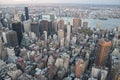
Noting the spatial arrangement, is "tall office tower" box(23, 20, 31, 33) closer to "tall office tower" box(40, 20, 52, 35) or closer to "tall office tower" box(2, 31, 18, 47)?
"tall office tower" box(40, 20, 52, 35)

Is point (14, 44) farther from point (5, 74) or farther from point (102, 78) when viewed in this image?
point (102, 78)

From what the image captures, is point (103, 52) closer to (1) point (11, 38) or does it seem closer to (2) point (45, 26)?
(1) point (11, 38)

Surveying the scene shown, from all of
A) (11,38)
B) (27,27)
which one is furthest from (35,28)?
(11,38)

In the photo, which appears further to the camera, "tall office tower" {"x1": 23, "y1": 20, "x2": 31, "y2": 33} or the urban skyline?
"tall office tower" {"x1": 23, "y1": 20, "x2": 31, "y2": 33}

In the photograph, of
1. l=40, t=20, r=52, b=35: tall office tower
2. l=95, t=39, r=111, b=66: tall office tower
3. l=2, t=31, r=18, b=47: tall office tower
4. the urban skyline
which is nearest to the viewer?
the urban skyline

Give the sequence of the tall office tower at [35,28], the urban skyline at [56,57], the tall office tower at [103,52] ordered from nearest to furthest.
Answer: the urban skyline at [56,57] < the tall office tower at [103,52] < the tall office tower at [35,28]

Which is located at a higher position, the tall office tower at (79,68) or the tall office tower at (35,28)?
the tall office tower at (35,28)

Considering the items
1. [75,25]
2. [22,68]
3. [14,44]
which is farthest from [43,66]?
[75,25]

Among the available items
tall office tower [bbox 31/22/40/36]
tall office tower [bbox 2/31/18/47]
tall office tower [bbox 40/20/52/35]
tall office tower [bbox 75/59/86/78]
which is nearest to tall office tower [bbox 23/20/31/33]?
tall office tower [bbox 31/22/40/36]

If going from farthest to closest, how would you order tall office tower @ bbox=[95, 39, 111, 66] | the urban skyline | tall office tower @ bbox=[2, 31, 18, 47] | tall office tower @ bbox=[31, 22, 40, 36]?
tall office tower @ bbox=[31, 22, 40, 36]
tall office tower @ bbox=[2, 31, 18, 47]
tall office tower @ bbox=[95, 39, 111, 66]
the urban skyline

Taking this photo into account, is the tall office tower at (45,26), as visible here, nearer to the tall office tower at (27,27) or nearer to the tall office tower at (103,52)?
the tall office tower at (27,27)

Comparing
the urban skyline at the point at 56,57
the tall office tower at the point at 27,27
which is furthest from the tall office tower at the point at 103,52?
the tall office tower at the point at 27,27
